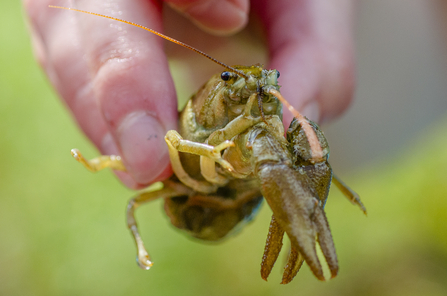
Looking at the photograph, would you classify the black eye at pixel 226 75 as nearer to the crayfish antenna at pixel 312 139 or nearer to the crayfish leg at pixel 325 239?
the crayfish antenna at pixel 312 139

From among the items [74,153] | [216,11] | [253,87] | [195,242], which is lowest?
[195,242]

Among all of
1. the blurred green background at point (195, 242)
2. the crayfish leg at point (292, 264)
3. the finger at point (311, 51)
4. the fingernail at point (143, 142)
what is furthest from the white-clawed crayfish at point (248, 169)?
the blurred green background at point (195, 242)

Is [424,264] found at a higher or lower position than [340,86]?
lower

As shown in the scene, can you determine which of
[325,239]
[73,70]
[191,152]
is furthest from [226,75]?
[73,70]

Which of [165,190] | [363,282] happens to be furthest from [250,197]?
[363,282]

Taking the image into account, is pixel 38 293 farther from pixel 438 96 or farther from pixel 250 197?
pixel 438 96

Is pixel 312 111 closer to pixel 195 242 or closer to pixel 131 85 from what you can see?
pixel 131 85
